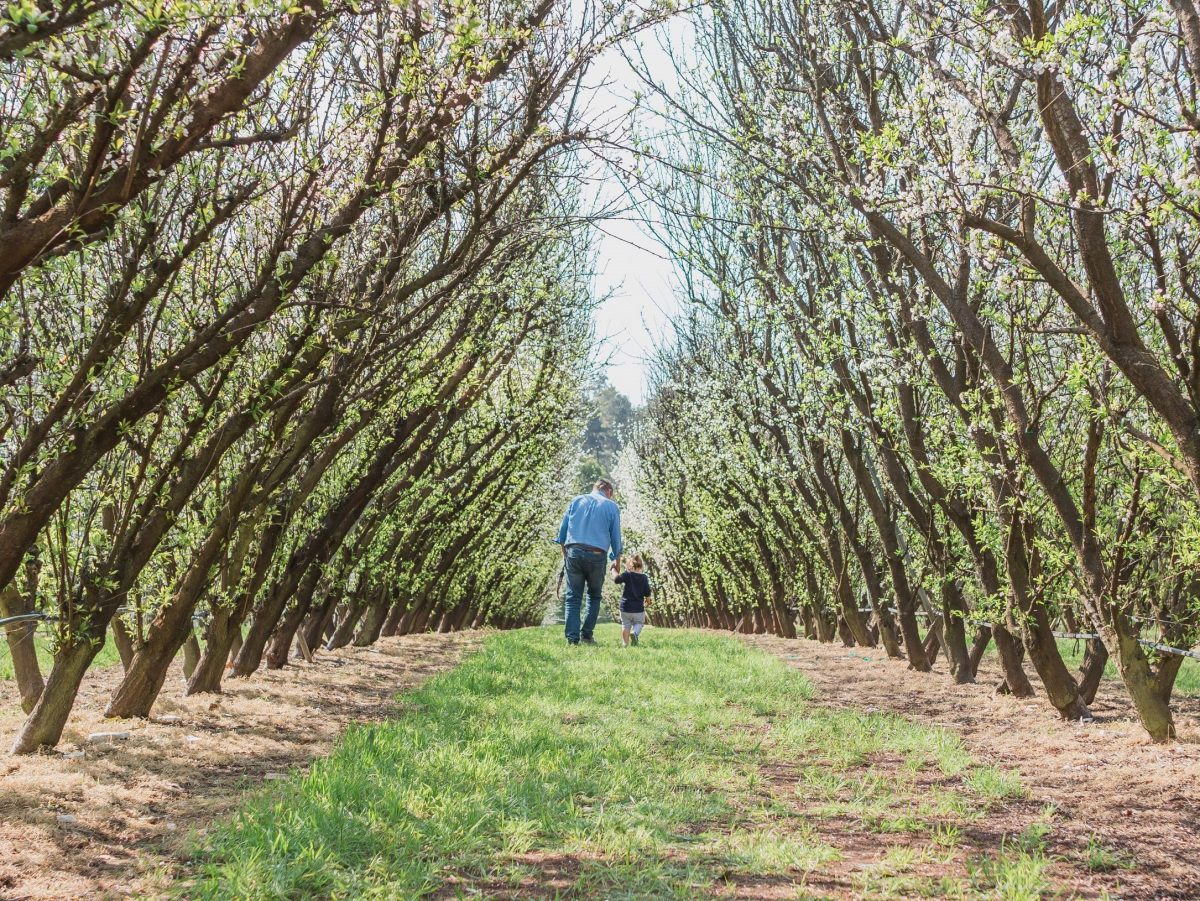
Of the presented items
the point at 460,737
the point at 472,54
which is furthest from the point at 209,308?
the point at 460,737

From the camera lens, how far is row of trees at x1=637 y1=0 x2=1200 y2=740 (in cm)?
516

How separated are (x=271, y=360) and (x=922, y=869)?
5.91m

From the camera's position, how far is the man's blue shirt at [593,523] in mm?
15438

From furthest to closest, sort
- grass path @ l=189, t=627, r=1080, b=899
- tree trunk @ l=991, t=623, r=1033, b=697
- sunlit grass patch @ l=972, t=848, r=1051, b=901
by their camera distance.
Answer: tree trunk @ l=991, t=623, r=1033, b=697 → grass path @ l=189, t=627, r=1080, b=899 → sunlit grass patch @ l=972, t=848, r=1051, b=901

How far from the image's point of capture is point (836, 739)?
673 cm

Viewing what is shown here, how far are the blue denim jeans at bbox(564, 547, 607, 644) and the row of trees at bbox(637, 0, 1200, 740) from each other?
12.5 ft

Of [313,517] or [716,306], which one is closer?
[313,517]

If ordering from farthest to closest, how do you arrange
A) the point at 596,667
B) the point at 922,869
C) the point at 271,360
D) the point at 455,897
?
the point at 596,667
the point at 271,360
the point at 922,869
the point at 455,897

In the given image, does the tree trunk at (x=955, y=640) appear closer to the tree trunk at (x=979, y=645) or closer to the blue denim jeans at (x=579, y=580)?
the tree trunk at (x=979, y=645)

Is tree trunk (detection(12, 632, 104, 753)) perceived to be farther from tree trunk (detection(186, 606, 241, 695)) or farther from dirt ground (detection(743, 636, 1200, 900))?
dirt ground (detection(743, 636, 1200, 900))

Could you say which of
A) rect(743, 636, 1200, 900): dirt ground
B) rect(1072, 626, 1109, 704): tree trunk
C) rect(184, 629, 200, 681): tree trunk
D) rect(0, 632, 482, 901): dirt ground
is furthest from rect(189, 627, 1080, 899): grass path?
rect(184, 629, 200, 681): tree trunk

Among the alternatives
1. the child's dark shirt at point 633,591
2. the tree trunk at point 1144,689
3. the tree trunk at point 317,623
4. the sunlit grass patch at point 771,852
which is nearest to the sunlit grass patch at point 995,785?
the sunlit grass patch at point 771,852

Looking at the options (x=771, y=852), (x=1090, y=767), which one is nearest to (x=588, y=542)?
(x=1090, y=767)

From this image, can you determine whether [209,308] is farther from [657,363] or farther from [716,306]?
[657,363]
